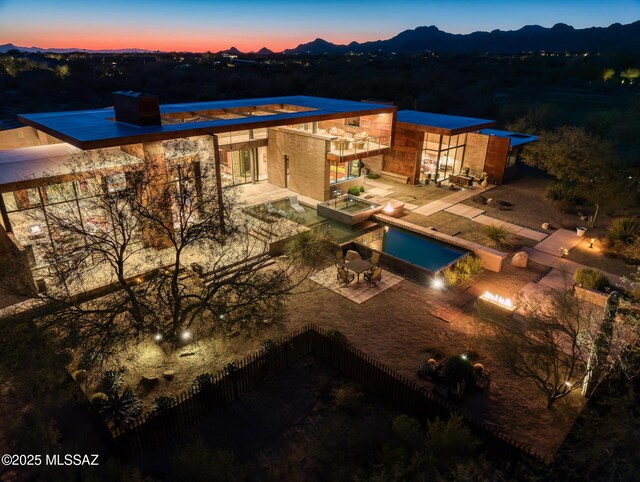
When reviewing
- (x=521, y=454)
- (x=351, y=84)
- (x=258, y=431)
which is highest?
(x=351, y=84)

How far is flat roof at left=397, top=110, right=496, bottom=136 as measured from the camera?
26.1 meters

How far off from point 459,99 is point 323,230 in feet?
154

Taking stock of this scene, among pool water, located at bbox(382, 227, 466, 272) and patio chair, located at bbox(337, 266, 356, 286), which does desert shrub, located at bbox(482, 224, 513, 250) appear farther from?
patio chair, located at bbox(337, 266, 356, 286)

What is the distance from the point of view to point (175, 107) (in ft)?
78.2

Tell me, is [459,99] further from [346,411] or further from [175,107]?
[346,411]

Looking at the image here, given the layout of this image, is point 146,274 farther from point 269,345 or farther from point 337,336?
point 337,336

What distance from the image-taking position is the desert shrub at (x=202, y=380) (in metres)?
10.2

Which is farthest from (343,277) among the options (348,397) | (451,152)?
(451,152)

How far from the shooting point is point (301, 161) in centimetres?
2455

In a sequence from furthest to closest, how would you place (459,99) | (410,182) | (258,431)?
1. (459,99)
2. (410,182)
3. (258,431)

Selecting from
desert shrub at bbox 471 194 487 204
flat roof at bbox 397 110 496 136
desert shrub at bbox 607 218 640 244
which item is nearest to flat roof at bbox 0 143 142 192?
flat roof at bbox 397 110 496 136

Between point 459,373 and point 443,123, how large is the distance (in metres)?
21.1

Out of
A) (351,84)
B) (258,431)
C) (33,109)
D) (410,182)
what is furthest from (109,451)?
(351,84)

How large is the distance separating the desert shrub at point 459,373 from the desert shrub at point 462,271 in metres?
5.71
